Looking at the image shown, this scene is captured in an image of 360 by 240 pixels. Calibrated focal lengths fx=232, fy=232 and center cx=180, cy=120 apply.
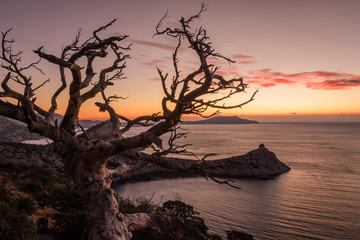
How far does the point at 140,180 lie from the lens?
5750 cm

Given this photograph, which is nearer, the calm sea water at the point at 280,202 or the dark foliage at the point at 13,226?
the dark foliage at the point at 13,226

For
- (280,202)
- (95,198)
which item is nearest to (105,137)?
(95,198)

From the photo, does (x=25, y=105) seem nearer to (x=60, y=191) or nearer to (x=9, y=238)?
(x=9, y=238)

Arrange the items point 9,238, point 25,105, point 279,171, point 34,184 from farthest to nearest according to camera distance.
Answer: point 279,171, point 34,184, point 9,238, point 25,105

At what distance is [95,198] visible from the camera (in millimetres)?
7789

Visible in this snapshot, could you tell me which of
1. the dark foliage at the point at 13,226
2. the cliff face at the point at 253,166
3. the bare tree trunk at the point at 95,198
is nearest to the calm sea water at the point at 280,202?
the cliff face at the point at 253,166

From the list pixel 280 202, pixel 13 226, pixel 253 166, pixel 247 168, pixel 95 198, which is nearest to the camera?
pixel 95 198

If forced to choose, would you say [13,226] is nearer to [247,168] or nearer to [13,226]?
[13,226]

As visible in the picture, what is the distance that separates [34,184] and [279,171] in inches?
2557

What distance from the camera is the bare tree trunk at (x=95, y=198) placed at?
749cm

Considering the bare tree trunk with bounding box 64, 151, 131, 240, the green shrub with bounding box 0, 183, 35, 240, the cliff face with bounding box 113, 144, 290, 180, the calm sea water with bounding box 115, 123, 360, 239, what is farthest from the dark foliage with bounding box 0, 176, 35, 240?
the cliff face with bounding box 113, 144, 290, 180

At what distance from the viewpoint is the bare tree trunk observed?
24.6 ft

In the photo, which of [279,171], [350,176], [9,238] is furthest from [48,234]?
[350,176]

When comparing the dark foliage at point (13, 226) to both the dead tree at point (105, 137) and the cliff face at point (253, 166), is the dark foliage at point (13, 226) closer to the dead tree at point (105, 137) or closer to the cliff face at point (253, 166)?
the dead tree at point (105, 137)
